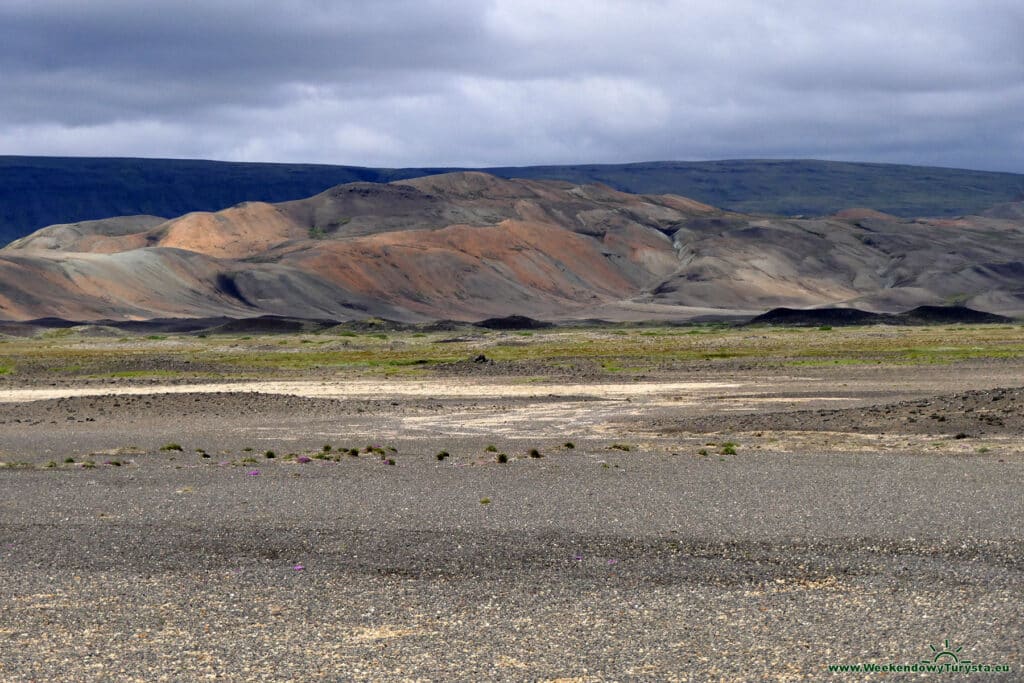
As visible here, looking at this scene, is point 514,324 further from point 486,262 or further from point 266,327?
point 486,262

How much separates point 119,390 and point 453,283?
353 feet

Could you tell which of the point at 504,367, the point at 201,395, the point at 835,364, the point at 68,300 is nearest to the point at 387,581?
the point at 201,395

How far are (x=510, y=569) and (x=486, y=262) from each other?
478 ft

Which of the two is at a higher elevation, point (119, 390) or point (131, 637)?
point (131, 637)

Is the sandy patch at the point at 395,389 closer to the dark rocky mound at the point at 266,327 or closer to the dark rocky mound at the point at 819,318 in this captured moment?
the dark rocky mound at the point at 266,327

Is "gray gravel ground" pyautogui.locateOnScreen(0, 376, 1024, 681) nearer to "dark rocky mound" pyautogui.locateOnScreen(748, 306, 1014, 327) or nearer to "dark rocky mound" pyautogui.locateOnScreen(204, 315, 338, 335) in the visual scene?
"dark rocky mound" pyautogui.locateOnScreen(204, 315, 338, 335)

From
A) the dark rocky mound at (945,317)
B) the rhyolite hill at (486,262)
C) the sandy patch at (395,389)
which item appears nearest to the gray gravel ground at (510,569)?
the sandy patch at (395,389)

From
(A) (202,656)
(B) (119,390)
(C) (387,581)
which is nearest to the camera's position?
(A) (202,656)

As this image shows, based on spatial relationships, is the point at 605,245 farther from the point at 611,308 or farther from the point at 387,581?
the point at 387,581

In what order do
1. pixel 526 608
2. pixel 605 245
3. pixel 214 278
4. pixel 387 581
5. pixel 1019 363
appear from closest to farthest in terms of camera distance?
pixel 526 608, pixel 387 581, pixel 1019 363, pixel 214 278, pixel 605 245

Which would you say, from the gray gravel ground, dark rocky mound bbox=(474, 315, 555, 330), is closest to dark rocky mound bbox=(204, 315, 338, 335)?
dark rocky mound bbox=(474, 315, 555, 330)

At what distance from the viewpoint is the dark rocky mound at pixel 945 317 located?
108 metres

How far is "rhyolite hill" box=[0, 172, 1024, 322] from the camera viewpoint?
138 m

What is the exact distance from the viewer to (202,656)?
33.3ft
